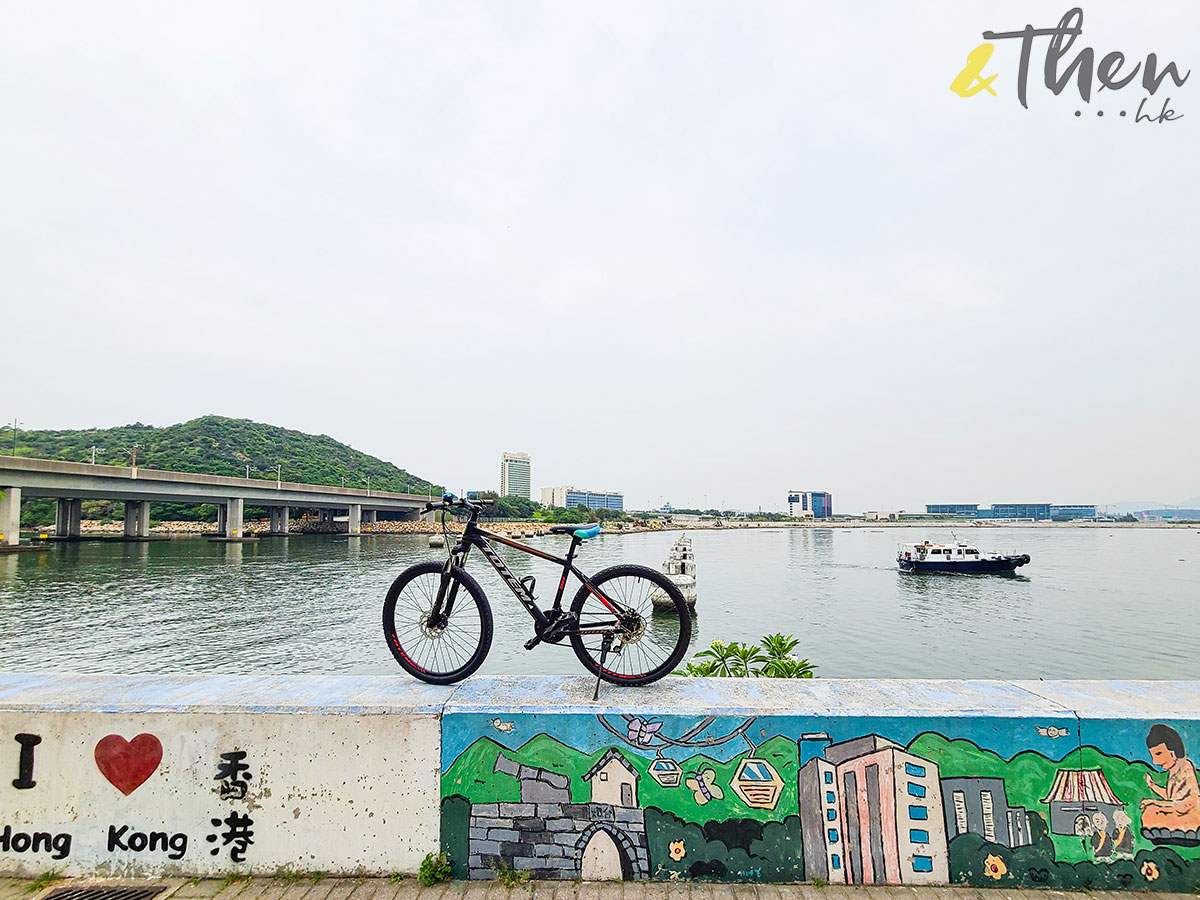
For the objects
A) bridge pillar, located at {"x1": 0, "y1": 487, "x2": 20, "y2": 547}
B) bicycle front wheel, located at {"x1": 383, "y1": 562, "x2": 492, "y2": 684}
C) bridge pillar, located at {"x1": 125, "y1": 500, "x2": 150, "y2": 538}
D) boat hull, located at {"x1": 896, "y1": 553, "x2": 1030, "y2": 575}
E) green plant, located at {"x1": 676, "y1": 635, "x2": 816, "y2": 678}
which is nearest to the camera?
bicycle front wheel, located at {"x1": 383, "y1": 562, "x2": 492, "y2": 684}

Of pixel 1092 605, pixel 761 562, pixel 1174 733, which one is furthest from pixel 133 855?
pixel 761 562

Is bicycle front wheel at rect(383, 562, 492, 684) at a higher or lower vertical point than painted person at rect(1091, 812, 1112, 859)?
higher

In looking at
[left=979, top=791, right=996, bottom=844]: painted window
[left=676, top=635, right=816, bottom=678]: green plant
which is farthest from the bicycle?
[left=676, top=635, right=816, bottom=678]: green plant

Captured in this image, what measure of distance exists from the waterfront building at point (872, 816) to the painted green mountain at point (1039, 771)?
0.39ft

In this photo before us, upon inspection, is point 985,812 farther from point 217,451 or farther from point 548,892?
point 217,451

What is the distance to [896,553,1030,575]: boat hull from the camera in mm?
58062

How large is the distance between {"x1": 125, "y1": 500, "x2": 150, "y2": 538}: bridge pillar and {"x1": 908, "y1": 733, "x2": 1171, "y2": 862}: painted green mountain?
312ft

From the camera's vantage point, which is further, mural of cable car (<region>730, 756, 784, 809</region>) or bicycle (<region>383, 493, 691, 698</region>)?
bicycle (<region>383, 493, 691, 698</region>)

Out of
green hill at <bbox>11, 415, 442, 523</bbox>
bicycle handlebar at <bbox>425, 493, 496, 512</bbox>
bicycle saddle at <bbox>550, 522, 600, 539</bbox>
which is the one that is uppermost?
green hill at <bbox>11, 415, 442, 523</bbox>

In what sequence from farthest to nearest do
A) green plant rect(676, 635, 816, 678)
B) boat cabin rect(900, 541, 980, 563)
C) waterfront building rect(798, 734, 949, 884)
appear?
1. boat cabin rect(900, 541, 980, 563)
2. green plant rect(676, 635, 816, 678)
3. waterfront building rect(798, 734, 949, 884)

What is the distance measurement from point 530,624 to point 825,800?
1023 inches

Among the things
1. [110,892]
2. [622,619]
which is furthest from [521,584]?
[110,892]

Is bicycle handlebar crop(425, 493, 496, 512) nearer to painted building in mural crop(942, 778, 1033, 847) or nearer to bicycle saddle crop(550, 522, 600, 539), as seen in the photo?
bicycle saddle crop(550, 522, 600, 539)

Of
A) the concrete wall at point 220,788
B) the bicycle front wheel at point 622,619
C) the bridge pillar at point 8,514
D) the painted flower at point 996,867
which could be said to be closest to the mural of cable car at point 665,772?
the bicycle front wheel at point 622,619
